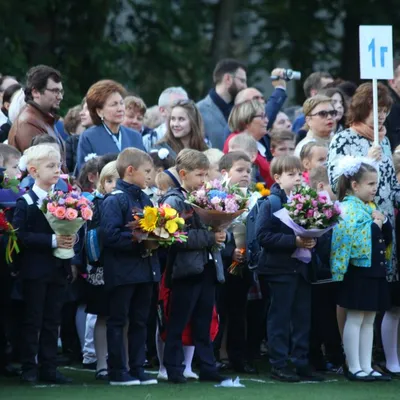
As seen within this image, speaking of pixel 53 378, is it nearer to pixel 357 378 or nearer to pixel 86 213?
pixel 86 213

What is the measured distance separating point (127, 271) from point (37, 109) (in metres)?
2.28

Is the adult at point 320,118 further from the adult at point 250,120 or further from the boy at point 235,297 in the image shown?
the boy at point 235,297

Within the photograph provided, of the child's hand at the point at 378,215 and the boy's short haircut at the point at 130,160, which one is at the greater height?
the boy's short haircut at the point at 130,160

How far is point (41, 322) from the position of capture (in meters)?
11.4

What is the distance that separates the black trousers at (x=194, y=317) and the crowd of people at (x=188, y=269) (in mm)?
12

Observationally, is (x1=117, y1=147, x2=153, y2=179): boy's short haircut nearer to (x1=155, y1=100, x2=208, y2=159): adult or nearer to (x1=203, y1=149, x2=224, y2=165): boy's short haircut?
(x1=203, y1=149, x2=224, y2=165): boy's short haircut

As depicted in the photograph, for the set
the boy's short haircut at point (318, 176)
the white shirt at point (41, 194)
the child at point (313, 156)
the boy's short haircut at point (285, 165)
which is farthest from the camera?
the child at point (313, 156)

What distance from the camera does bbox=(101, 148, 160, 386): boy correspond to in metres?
11.4

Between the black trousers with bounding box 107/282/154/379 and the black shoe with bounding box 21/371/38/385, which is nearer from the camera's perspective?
the black shoe with bounding box 21/371/38/385

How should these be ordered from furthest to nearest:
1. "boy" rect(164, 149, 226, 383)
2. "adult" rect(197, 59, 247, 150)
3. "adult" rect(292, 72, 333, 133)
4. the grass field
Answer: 1. "adult" rect(292, 72, 333, 133)
2. "adult" rect(197, 59, 247, 150)
3. "boy" rect(164, 149, 226, 383)
4. the grass field

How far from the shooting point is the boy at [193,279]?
11625mm

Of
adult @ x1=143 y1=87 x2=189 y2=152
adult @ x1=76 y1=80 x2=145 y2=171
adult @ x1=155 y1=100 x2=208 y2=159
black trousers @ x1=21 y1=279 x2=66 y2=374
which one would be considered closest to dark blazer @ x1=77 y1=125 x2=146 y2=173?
adult @ x1=76 y1=80 x2=145 y2=171

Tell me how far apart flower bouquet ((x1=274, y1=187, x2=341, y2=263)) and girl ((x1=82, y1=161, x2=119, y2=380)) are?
1.53 metres

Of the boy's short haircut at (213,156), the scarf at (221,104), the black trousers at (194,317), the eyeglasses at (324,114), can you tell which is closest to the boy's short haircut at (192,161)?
the black trousers at (194,317)
